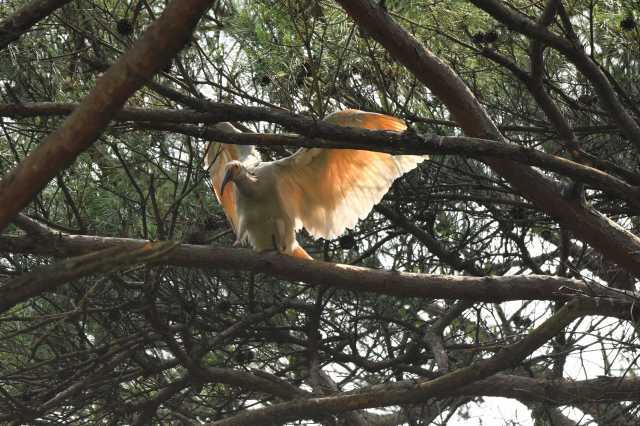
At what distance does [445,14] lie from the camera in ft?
11.1

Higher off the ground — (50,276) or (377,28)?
(377,28)

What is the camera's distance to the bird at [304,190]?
11.9 ft

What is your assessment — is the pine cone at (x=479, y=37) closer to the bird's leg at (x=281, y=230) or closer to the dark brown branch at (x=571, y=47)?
the dark brown branch at (x=571, y=47)

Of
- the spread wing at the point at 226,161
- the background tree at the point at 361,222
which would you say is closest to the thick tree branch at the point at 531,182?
the background tree at the point at 361,222

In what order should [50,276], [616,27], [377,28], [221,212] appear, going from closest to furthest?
[50,276] → [377,28] → [616,27] → [221,212]

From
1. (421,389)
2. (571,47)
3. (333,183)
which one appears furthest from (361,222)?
(571,47)

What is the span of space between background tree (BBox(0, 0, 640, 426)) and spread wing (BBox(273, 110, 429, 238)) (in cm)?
20

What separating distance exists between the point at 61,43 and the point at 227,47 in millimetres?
1101

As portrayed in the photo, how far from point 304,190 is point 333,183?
0.20 meters

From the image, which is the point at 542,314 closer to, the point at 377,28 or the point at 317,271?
the point at 317,271

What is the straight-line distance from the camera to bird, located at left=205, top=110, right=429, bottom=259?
142 inches

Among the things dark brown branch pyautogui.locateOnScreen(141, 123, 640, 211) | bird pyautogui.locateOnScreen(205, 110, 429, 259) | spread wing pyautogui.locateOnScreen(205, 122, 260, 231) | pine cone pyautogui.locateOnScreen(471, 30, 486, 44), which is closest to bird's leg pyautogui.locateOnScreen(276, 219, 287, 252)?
bird pyautogui.locateOnScreen(205, 110, 429, 259)

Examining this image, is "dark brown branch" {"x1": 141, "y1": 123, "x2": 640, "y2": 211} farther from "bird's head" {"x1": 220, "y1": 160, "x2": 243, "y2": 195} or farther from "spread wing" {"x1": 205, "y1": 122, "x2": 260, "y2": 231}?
"spread wing" {"x1": 205, "y1": 122, "x2": 260, "y2": 231}

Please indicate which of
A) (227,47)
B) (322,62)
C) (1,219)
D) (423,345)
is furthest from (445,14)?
(1,219)
